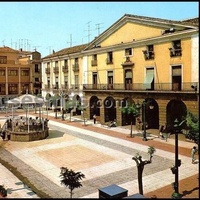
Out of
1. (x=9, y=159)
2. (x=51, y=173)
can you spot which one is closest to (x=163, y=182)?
(x=51, y=173)

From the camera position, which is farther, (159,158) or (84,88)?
(84,88)

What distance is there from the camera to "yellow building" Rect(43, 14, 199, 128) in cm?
2472

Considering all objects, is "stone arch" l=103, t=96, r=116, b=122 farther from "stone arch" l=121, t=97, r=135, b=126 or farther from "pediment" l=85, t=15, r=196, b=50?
"pediment" l=85, t=15, r=196, b=50

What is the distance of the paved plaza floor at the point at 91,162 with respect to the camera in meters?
13.7

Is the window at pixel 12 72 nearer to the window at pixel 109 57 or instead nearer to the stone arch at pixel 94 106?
the stone arch at pixel 94 106

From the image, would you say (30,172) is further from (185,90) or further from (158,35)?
(158,35)

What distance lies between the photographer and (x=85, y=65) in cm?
3784

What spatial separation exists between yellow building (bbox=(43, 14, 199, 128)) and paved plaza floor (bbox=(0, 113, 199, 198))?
3.75 meters

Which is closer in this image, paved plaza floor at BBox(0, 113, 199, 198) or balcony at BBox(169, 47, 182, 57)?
paved plaza floor at BBox(0, 113, 199, 198)

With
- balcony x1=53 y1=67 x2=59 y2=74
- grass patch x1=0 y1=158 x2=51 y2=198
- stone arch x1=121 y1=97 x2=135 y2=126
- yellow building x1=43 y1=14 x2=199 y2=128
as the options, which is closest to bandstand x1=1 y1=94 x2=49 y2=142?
grass patch x1=0 y1=158 x2=51 y2=198

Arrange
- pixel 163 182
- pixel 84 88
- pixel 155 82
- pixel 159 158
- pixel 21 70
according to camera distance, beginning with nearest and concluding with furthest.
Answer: pixel 163 182 → pixel 159 158 → pixel 155 82 → pixel 84 88 → pixel 21 70

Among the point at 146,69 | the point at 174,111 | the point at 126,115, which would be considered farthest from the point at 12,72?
the point at 174,111

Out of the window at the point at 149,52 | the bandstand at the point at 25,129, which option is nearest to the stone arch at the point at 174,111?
the window at the point at 149,52

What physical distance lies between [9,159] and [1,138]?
24.9 feet
